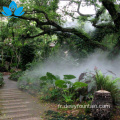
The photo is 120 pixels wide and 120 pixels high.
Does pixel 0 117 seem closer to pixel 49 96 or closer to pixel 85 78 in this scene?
pixel 49 96

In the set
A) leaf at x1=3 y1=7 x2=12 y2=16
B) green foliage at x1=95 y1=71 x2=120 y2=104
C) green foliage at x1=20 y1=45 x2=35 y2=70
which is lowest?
green foliage at x1=95 y1=71 x2=120 y2=104

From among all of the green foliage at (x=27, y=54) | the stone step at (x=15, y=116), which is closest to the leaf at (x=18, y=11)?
the green foliage at (x=27, y=54)

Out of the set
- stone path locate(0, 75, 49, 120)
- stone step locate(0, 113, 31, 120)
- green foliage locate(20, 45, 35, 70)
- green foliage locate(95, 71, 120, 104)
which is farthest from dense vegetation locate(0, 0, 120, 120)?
stone step locate(0, 113, 31, 120)

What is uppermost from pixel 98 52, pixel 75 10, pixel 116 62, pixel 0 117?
pixel 75 10

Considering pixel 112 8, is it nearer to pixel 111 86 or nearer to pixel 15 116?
pixel 111 86

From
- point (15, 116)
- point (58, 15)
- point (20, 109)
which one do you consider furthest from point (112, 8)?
point (15, 116)

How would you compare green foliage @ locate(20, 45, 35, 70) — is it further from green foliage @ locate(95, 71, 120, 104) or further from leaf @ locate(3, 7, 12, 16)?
green foliage @ locate(95, 71, 120, 104)

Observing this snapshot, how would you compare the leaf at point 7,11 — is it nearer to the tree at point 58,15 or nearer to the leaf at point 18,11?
the leaf at point 18,11

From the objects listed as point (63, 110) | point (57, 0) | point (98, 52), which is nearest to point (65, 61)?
point (98, 52)

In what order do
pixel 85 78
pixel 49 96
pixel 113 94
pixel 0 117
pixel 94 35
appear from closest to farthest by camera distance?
pixel 0 117, pixel 113 94, pixel 85 78, pixel 49 96, pixel 94 35

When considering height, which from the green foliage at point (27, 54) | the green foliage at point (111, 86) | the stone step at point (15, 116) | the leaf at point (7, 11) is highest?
the leaf at point (7, 11)

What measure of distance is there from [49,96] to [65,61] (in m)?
4.30

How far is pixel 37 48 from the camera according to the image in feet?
41.9

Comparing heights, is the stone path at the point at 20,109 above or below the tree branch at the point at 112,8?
below
